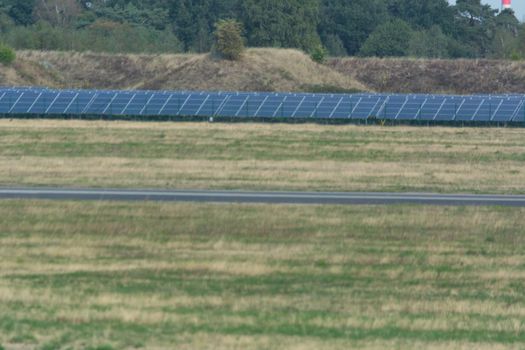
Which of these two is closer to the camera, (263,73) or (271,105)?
(271,105)

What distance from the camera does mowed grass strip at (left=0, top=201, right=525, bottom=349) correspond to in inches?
794

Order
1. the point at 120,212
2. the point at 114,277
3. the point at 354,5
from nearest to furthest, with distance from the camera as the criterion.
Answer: the point at 114,277, the point at 120,212, the point at 354,5

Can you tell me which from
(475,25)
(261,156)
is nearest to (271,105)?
(261,156)

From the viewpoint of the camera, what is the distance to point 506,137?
235 ft

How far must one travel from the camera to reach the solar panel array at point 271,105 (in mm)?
80750

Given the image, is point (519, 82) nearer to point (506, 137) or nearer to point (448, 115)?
point (448, 115)

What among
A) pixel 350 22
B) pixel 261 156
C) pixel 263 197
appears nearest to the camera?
pixel 263 197

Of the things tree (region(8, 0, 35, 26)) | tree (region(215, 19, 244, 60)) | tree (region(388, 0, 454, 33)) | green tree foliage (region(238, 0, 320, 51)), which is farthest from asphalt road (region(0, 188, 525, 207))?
tree (region(388, 0, 454, 33))

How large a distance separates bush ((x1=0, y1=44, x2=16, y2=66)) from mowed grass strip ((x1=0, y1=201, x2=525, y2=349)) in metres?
70.3

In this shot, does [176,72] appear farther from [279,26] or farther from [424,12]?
[424,12]

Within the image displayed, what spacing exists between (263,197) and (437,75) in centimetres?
7351

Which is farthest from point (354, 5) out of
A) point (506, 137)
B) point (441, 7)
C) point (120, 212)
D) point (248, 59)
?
point (120, 212)

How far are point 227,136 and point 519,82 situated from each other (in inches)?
1830

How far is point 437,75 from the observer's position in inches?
4427
